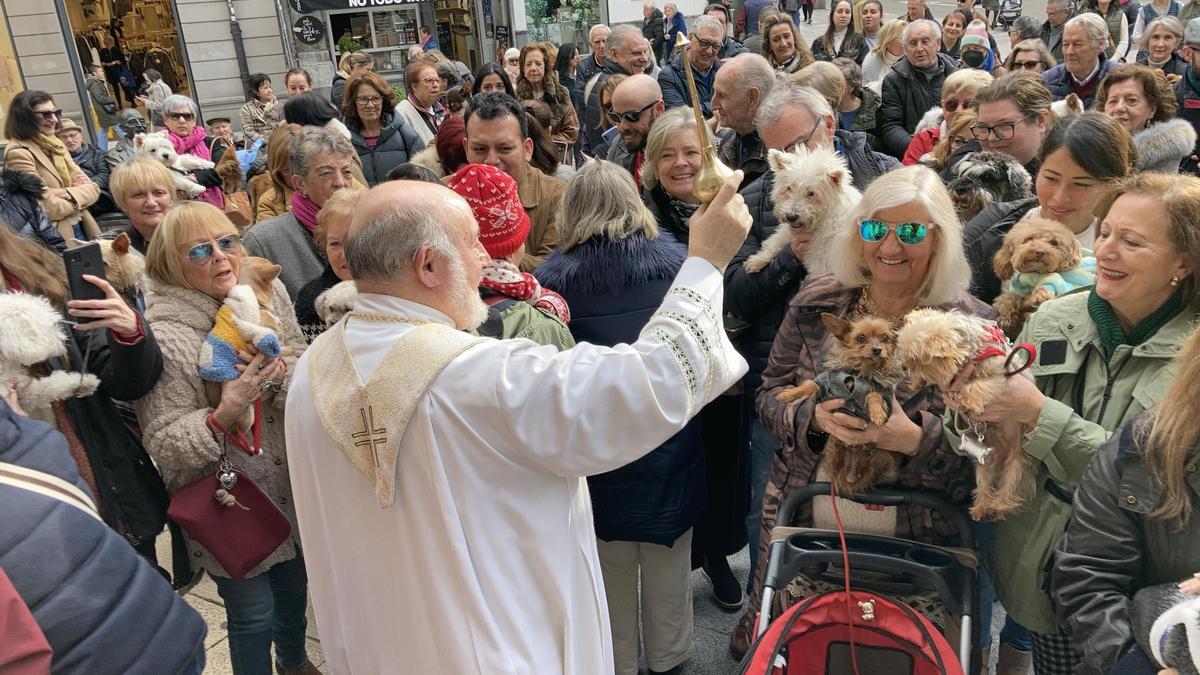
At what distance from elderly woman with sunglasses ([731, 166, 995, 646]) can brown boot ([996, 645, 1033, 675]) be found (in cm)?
89

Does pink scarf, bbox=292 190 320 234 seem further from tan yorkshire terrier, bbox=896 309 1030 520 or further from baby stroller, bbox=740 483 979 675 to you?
tan yorkshire terrier, bbox=896 309 1030 520

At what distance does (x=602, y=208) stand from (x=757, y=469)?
1252 mm

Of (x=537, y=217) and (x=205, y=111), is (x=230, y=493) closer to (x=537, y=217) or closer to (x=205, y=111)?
(x=537, y=217)

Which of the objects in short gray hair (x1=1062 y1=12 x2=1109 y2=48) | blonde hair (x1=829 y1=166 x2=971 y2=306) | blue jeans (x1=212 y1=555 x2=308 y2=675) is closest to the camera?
blonde hair (x1=829 y1=166 x2=971 y2=306)

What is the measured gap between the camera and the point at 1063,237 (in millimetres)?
2602

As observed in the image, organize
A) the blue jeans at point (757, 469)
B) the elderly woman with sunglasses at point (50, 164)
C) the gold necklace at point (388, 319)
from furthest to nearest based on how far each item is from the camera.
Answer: the elderly woman with sunglasses at point (50, 164), the blue jeans at point (757, 469), the gold necklace at point (388, 319)

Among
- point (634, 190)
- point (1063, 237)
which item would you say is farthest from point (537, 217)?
point (1063, 237)

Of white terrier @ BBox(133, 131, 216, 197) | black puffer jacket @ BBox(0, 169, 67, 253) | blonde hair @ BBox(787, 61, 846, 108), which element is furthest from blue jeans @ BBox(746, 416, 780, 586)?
black puffer jacket @ BBox(0, 169, 67, 253)

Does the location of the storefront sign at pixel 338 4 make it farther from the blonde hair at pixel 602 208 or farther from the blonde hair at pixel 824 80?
the blonde hair at pixel 602 208

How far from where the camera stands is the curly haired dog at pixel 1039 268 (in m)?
2.55

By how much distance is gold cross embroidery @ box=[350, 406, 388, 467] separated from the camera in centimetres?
172

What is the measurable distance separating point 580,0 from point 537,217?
16583 millimetres

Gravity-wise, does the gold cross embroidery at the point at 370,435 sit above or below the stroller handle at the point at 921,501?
above

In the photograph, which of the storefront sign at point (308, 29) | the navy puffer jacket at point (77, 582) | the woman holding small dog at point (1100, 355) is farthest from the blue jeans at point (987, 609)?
the storefront sign at point (308, 29)
